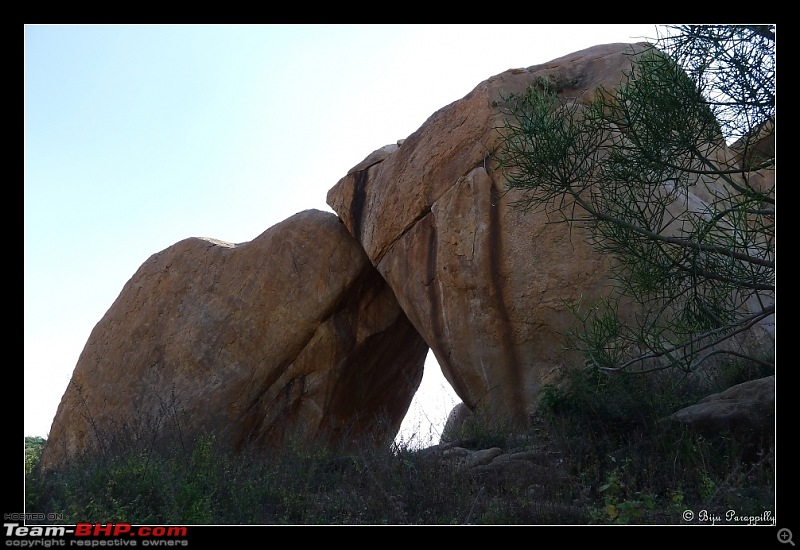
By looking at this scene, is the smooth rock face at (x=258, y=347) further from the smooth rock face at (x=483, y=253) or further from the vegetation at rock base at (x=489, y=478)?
the vegetation at rock base at (x=489, y=478)

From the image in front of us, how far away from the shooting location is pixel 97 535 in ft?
12.6

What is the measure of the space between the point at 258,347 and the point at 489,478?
574 centimetres

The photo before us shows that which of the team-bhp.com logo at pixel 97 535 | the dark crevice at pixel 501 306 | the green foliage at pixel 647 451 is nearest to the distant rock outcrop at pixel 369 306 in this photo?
the dark crevice at pixel 501 306

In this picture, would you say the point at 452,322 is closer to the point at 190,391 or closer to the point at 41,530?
the point at 190,391

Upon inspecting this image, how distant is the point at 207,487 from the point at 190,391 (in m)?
5.34

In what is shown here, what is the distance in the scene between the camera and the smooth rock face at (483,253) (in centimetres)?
845

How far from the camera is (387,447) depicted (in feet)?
23.5

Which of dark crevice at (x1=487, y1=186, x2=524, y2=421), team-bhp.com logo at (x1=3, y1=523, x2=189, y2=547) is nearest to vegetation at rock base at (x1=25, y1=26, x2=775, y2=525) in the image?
team-bhp.com logo at (x1=3, y1=523, x2=189, y2=547)

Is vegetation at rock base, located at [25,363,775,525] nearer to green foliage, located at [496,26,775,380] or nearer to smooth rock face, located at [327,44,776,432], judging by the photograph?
green foliage, located at [496,26,775,380]

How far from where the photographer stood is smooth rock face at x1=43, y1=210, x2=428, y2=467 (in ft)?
35.5

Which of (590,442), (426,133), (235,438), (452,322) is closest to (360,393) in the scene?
(235,438)
